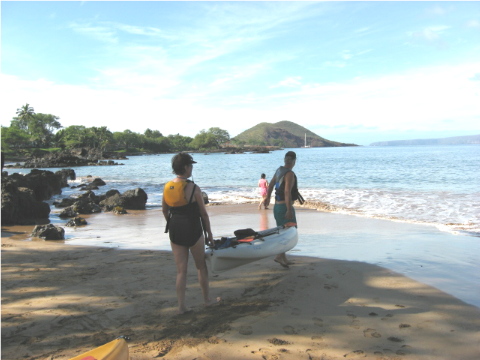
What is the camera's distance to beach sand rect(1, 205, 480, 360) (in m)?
3.38

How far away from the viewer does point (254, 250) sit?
5039 mm

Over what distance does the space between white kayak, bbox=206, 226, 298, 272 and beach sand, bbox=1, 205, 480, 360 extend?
405mm

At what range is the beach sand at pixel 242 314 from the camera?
338 centimetres

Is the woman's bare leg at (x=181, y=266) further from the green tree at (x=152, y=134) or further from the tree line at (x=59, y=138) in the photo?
the green tree at (x=152, y=134)

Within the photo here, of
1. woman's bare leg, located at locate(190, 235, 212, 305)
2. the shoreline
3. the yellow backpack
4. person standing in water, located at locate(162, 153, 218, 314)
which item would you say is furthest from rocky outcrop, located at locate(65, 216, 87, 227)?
the yellow backpack

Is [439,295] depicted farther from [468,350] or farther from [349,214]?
[349,214]

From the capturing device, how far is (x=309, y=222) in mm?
10922

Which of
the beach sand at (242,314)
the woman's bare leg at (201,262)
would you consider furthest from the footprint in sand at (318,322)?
the woman's bare leg at (201,262)

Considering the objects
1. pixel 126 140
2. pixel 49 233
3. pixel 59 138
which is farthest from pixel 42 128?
pixel 49 233

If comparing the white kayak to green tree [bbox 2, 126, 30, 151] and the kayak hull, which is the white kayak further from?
green tree [bbox 2, 126, 30, 151]

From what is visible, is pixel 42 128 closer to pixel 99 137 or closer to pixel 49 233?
pixel 99 137

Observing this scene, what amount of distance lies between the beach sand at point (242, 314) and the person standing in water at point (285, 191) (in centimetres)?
76

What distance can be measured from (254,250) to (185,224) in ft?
4.65

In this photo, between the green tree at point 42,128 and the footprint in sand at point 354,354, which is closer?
the footprint in sand at point 354,354
